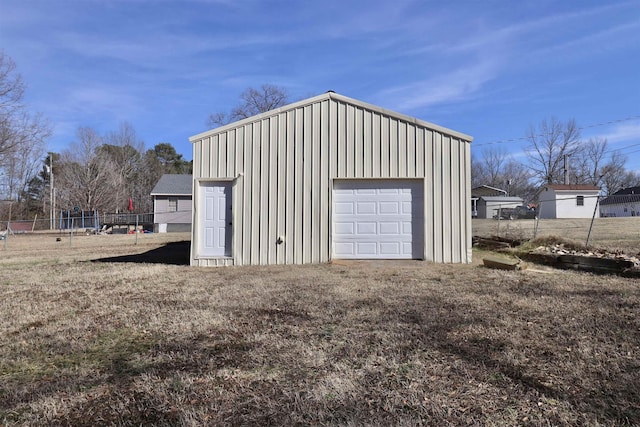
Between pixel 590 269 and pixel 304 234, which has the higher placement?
pixel 304 234

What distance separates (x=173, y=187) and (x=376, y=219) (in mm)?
24229

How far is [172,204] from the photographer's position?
98.0ft

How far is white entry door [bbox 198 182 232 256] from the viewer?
9164 millimetres

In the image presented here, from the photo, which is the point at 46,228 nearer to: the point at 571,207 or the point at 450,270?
the point at 450,270

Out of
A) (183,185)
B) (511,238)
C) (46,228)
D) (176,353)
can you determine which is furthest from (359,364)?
(46,228)

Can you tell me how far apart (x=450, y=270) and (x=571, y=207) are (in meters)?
30.3

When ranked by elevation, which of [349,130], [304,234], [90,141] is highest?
[90,141]

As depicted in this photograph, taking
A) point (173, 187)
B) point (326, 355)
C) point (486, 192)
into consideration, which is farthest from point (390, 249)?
point (486, 192)

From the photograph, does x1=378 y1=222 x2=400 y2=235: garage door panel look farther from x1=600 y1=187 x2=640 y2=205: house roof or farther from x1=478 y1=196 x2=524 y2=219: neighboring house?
→ x1=600 y1=187 x2=640 y2=205: house roof

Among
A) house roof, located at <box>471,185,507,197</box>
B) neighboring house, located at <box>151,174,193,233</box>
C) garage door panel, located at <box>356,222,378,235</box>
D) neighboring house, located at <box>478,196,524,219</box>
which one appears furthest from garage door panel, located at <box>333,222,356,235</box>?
house roof, located at <box>471,185,507,197</box>

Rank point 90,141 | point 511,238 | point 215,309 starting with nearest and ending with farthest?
point 215,309 < point 511,238 < point 90,141

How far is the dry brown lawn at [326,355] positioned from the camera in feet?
7.55

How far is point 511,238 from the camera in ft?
37.3

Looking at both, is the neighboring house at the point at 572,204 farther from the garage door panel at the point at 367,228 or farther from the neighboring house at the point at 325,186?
the garage door panel at the point at 367,228
